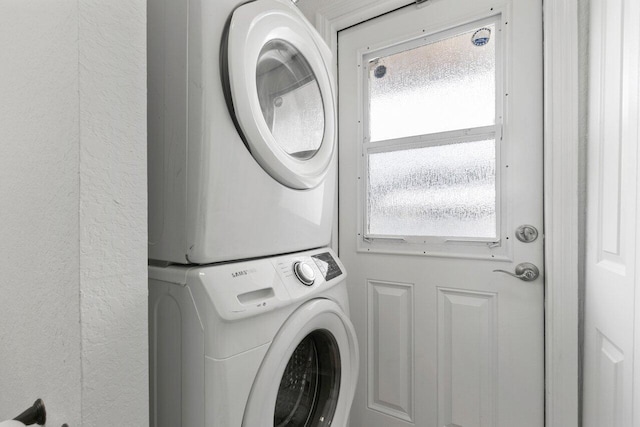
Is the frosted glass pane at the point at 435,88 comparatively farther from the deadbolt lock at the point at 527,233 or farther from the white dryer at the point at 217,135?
the white dryer at the point at 217,135

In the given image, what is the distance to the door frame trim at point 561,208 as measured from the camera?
3.57 feet

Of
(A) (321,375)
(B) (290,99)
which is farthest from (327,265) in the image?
(B) (290,99)

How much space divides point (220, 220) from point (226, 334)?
0.76ft

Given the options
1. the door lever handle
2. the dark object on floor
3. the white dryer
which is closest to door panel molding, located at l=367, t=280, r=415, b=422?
the door lever handle

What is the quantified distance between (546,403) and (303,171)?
43.6 inches

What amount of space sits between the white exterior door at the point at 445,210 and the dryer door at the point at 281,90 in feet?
1.41

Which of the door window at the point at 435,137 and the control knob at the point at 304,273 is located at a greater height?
the door window at the point at 435,137

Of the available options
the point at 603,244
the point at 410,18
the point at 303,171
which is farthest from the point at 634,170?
the point at 410,18

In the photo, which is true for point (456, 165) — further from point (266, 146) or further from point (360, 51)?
point (266, 146)

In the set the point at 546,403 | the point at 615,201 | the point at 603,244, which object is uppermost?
the point at 615,201

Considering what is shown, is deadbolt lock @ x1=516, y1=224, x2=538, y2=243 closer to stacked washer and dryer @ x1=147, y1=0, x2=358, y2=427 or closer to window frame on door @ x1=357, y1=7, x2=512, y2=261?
window frame on door @ x1=357, y1=7, x2=512, y2=261

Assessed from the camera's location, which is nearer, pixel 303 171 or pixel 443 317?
pixel 303 171

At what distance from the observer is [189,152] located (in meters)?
0.72

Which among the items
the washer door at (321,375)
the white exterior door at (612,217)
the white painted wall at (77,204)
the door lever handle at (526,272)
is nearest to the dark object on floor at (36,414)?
the white painted wall at (77,204)
